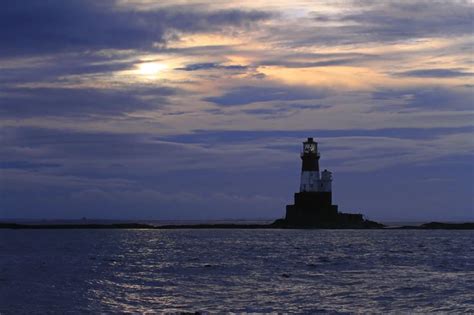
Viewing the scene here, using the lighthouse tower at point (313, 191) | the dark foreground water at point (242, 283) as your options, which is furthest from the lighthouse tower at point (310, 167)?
the dark foreground water at point (242, 283)

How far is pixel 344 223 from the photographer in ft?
376

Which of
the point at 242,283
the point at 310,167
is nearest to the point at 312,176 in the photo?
the point at 310,167

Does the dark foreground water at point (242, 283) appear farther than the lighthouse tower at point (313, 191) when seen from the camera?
No

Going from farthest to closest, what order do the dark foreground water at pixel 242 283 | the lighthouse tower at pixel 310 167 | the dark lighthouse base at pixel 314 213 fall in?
the dark lighthouse base at pixel 314 213, the lighthouse tower at pixel 310 167, the dark foreground water at pixel 242 283

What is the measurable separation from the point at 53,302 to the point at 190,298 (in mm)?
5749

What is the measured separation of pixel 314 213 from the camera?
358 feet

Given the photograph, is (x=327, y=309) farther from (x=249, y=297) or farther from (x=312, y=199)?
(x=312, y=199)

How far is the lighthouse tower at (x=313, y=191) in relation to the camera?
105 metres

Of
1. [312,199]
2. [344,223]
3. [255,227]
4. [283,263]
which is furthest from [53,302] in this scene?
[255,227]

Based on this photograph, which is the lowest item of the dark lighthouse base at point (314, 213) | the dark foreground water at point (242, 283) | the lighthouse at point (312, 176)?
the dark foreground water at point (242, 283)

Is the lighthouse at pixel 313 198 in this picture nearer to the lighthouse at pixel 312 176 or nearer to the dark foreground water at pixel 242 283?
the lighthouse at pixel 312 176

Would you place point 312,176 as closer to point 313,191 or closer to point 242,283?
point 313,191

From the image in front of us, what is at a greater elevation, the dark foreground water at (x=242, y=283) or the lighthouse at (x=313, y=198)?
the lighthouse at (x=313, y=198)

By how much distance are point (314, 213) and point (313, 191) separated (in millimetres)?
4587
